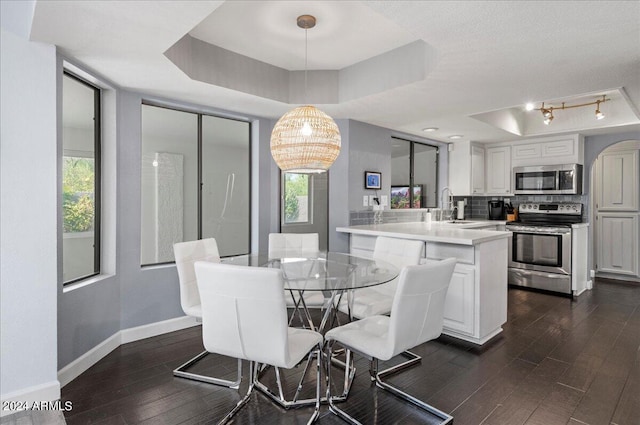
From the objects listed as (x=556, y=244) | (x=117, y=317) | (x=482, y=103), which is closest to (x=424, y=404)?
(x=117, y=317)

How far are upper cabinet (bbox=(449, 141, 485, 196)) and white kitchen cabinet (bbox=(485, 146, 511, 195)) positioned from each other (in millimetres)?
136

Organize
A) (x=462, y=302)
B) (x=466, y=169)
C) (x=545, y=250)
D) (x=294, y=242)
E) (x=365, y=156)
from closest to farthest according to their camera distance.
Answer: (x=462, y=302) → (x=294, y=242) → (x=365, y=156) → (x=545, y=250) → (x=466, y=169)

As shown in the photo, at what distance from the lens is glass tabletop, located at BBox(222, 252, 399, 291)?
2.14 meters

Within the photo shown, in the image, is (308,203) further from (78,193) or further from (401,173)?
(78,193)

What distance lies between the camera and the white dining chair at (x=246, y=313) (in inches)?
65.4

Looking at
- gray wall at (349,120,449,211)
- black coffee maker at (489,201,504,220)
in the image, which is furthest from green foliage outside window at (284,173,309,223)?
black coffee maker at (489,201,504,220)

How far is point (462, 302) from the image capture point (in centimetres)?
316

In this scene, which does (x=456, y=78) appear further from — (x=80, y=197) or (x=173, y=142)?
(x=80, y=197)

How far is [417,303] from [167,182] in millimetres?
2835

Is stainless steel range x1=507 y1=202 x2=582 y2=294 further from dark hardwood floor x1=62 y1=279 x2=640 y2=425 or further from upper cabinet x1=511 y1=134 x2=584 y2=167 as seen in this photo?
dark hardwood floor x1=62 y1=279 x2=640 y2=425

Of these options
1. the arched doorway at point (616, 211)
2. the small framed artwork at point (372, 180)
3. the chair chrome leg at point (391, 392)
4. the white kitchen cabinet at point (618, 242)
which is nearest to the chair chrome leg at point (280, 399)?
the chair chrome leg at point (391, 392)

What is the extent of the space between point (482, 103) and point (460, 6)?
198cm

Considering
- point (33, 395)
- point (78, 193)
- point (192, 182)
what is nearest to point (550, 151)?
point (192, 182)

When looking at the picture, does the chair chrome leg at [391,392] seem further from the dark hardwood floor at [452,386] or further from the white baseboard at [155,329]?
the white baseboard at [155,329]
